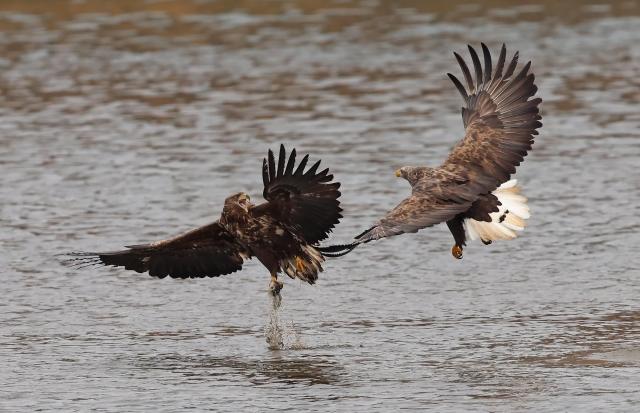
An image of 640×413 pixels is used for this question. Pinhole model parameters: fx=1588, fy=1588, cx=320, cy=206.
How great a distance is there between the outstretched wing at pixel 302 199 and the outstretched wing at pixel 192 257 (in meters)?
0.63

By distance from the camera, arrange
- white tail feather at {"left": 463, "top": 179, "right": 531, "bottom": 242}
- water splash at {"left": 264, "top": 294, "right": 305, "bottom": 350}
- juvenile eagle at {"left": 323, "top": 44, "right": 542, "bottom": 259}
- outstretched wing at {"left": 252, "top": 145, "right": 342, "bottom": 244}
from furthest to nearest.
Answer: white tail feather at {"left": 463, "top": 179, "right": 531, "bottom": 242} → juvenile eagle at {"left": 323, "top": 44, "right": 542, "bottom": 259} → water splash at {"left": 264, "top": 294, "right": 305, "bottom": 350} → outstretched wing at {"left": 252, "top": 145, "right": 342, "bottom": 244}

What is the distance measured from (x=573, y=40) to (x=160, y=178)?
8.38 m

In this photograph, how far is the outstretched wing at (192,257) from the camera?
9.88 metres

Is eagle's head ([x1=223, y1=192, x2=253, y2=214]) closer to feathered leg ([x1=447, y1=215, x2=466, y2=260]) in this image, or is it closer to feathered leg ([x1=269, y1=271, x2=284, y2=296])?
feathered leg ([x1=269, y1=271, x2=284, y2=296])

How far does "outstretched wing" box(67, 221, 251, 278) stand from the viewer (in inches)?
389

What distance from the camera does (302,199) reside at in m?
9.23

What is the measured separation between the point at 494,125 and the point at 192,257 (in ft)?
7.23

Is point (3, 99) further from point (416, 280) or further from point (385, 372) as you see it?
point (385, 372)

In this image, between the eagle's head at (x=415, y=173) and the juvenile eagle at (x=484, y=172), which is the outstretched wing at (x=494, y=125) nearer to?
the juvenile eagle at (x=484, y=172)

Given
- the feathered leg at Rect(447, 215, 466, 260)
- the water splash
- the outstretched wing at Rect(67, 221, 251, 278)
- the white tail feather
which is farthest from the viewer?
the feathered leg at Rect(447, 215, 466, 260)

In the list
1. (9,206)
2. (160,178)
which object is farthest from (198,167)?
(9,206)

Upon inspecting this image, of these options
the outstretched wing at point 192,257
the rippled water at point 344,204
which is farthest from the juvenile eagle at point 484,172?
the outstretched wing at point 192,257

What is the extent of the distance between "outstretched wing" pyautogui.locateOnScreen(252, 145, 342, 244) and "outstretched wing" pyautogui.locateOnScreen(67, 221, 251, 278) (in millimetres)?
634

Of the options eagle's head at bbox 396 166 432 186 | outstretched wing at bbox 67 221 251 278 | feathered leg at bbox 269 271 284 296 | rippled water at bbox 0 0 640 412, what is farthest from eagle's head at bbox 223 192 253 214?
eagle's head at bbox 396 166 432 186
